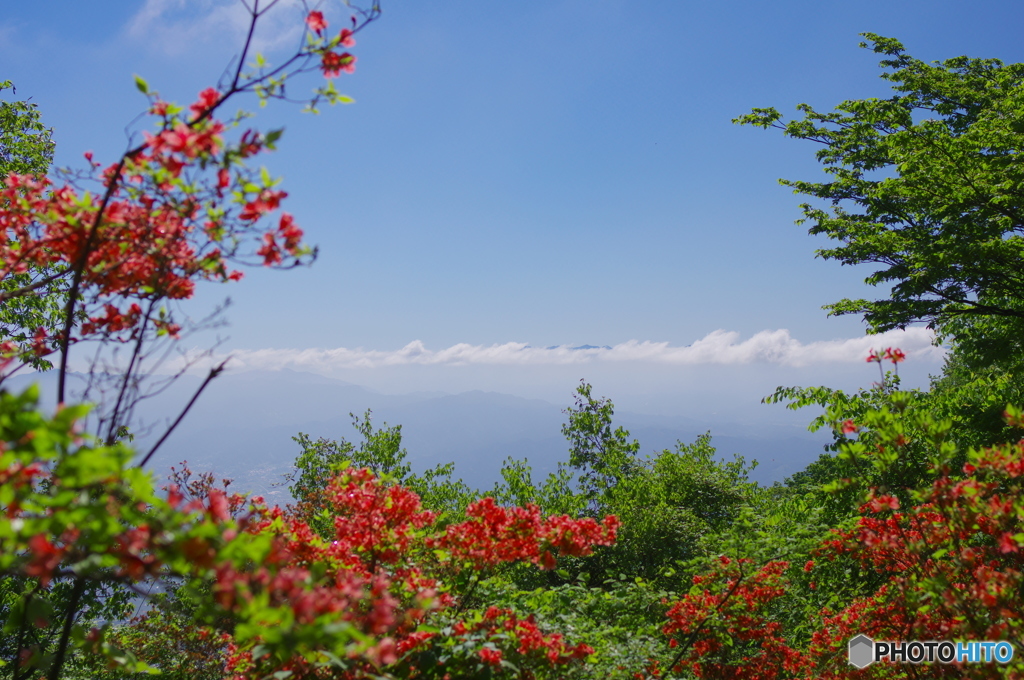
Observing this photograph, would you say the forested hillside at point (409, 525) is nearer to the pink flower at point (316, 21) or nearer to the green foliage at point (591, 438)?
the pink flower at point (316, 21)

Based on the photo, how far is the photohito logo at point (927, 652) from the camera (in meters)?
3.32

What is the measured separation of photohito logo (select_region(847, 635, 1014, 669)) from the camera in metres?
3.32

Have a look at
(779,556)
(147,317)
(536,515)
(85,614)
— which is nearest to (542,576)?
(779,556)

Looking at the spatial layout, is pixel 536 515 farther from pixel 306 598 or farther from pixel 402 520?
pixel 306 598

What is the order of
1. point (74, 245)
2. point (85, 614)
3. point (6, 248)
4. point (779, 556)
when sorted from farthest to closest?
point (85, 614) < point (779, 556) < point (6, 248) < point (74, 245)

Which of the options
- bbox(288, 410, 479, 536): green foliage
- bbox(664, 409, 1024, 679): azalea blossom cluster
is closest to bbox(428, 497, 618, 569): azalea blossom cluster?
bbox(664, 409, 1024, 679): azalea blossom cluster

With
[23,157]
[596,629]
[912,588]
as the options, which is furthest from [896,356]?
[23,157]

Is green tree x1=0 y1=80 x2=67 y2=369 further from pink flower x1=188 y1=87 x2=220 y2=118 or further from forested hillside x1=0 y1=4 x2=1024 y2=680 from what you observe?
pink flower x1=188 y1=87 x2=220 y2=118

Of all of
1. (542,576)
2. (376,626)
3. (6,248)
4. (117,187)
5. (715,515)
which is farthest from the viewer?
(715,515)

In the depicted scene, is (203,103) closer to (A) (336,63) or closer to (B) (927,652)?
(A) (336,63)

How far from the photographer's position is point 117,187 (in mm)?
2605

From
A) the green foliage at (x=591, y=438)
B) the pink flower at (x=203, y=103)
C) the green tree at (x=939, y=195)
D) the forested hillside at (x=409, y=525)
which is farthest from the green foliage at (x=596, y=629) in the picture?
the green foliage at (x=591, y=438)

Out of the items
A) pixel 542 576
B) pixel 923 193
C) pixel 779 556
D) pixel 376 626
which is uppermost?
pixel 923 193

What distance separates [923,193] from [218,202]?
9671 mm
